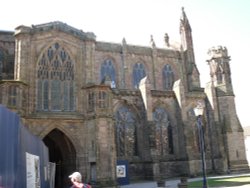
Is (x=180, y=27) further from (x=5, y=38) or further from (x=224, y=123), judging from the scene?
(x=5, y=38)

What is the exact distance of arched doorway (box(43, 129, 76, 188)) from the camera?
1022 inches

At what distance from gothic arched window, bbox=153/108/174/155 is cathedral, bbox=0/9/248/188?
102mm

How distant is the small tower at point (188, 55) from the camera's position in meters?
40.6

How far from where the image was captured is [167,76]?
134ft

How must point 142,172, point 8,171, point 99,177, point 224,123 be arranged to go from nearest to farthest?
point 8,171, point 99,177, point 142,172, point 224,123

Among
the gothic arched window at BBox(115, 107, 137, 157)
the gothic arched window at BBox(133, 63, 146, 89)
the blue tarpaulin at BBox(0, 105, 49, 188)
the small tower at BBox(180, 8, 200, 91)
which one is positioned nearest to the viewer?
the blue tarpaulin at BBox(0, 105, 49, 188)

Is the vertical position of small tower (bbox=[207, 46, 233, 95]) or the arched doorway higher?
small tower (bbox=[207, 46, 233, 95])

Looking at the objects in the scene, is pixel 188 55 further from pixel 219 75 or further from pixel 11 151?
pixel 11 151

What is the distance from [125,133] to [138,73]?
1032 cm

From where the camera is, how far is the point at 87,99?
2622cm

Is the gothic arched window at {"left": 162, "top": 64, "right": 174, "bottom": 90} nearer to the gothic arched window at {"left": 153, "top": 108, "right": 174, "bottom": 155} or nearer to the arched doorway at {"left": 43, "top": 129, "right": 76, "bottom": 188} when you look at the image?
the gothic arched window at {"left": 153, "top": 108, "right": 174, "bottom": 155}

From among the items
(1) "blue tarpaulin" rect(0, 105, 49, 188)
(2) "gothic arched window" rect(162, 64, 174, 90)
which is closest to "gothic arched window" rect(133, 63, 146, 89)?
(2) "gothic arched window" rect(162, 64, 174, 90)

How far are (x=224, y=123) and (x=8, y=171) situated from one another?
32.3 metres

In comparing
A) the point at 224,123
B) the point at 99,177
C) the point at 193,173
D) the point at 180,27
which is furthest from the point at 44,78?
the point at 180,27
